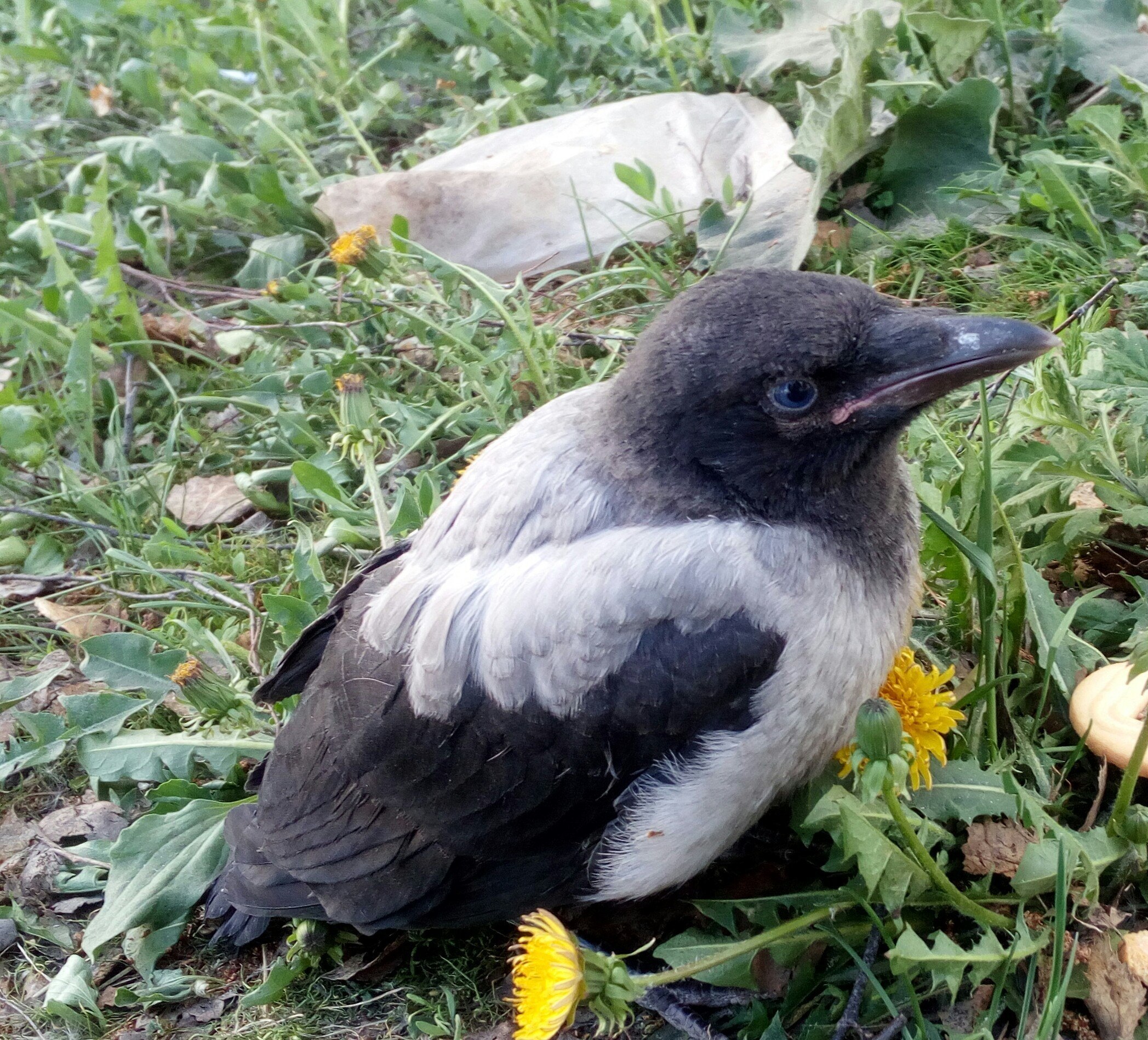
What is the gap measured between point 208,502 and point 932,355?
8.59 feet

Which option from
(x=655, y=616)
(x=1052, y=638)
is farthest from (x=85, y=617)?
(x=1052, y=638)

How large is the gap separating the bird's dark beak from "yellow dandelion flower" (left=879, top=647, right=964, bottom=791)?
20.8 inches

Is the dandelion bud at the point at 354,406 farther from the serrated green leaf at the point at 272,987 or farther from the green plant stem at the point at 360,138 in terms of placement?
the green plant stem at the point at 360,138

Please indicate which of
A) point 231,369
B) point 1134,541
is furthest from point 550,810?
point 231,369

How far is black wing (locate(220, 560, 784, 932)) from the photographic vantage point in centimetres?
210

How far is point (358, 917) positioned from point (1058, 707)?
1589mm

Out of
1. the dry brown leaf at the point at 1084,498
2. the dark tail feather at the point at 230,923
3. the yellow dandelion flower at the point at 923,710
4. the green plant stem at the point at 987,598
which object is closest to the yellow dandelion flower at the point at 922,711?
the yellow dandelion flower at the point at 923,710

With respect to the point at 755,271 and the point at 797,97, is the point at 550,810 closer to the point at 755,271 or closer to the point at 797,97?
the point at 755,271

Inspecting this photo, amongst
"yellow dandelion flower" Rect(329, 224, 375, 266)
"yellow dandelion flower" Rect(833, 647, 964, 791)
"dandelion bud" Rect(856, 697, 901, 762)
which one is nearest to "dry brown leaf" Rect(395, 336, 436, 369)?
"yellow dandelion flower" Rect(329, 224, 375, 266)

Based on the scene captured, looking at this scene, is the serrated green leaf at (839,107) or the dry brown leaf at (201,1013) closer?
the dry brown leaf at (201,1013)

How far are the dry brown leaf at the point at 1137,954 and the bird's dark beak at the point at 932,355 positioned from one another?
1.03m

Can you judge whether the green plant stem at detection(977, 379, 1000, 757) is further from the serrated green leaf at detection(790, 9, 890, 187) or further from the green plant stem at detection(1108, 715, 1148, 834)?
the serrated green leaf at detection(790, 9, 890, 187)

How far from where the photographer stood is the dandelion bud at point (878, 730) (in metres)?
1.65

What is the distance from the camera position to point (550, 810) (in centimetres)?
225
